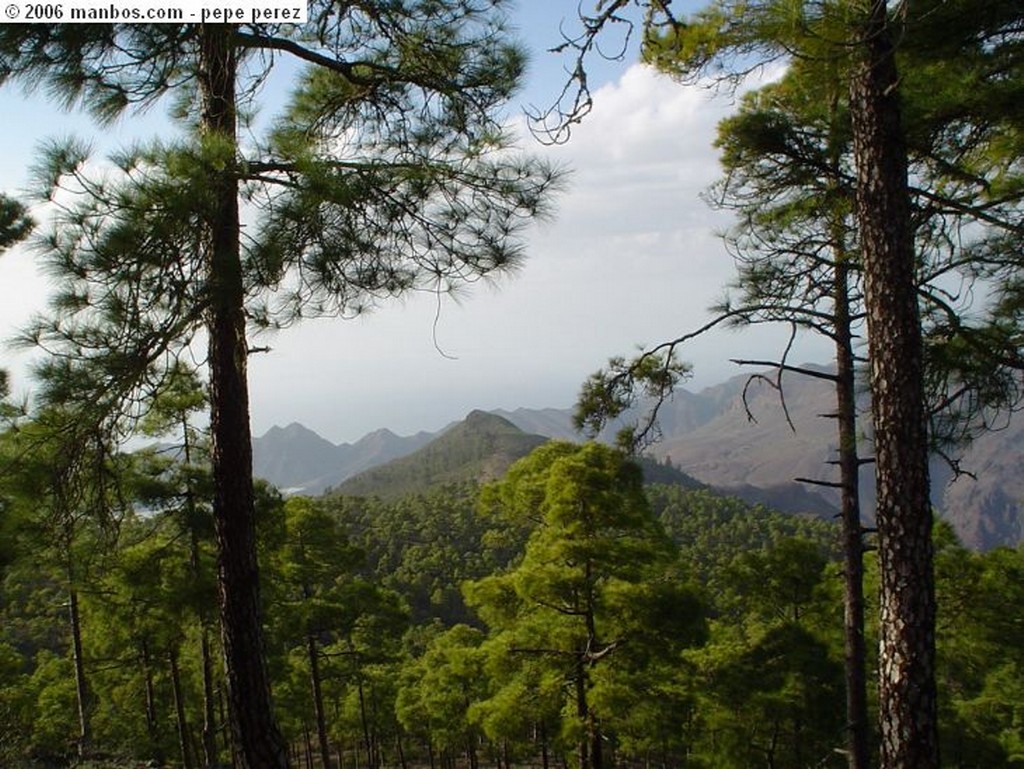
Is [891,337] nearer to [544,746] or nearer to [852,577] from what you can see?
[852,577]

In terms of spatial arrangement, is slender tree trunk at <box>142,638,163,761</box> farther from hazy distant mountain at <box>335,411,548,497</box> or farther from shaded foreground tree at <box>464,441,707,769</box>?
hazy distant mountain at <box>335,411,548,497</box>

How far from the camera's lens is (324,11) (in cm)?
477

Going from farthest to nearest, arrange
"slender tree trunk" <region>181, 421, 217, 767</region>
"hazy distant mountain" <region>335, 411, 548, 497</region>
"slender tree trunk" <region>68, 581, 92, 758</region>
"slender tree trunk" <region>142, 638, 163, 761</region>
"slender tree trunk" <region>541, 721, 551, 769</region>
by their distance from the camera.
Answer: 1. "hazy distant mountain" <region>335, 411, 548, 497</region>
2. "slender tree trunk" <region>142, 638, 163, 761</region>
3. "slender tree trunk" <region>541, 721, 551, 769</region>
4. "slender tree trunk" <region>68, 581, 92, 758</region>
5. "slender tree trunk" <region>181, 421, 217, 767</region>

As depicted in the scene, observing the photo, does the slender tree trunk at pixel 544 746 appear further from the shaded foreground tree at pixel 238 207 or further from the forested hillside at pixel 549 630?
the shaded foreground tree at pixel 238 207

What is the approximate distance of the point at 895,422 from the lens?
3.80m

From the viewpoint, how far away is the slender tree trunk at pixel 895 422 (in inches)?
146

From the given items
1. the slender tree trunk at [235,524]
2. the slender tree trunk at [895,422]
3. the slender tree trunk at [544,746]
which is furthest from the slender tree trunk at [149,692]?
the slender tree trunk at [895,422]

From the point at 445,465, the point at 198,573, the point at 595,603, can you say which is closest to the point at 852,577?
the point at 595,603

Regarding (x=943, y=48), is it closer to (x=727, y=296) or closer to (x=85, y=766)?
(x=727, y=296)

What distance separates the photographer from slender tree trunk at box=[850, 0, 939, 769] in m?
3.71

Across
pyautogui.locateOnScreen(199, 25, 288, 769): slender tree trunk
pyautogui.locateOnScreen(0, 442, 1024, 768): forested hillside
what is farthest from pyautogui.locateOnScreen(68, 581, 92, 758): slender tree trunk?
pyautogui.locateOnScreen(199, 25, 288, 769): slender tree trunk

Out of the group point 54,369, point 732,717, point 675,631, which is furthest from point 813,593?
point 54,369

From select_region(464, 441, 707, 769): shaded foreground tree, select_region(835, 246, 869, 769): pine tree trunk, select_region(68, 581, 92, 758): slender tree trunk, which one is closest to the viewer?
select_region(835, 246, 869, 769): pine tree trunk

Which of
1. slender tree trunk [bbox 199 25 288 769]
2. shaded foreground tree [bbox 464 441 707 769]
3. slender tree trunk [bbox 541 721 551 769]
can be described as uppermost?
slender tree trunk [bbox 199 25 288 769]
